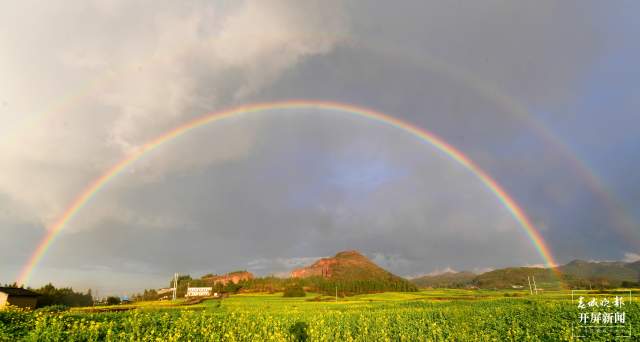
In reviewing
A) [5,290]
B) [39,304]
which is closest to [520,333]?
[5,290]

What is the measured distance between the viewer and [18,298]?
60125 millimetres

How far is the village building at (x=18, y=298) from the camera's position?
57938 millimetres

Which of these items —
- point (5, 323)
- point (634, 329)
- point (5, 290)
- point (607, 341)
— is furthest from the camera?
point (5, 290)

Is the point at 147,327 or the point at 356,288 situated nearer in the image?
the point at 147,327

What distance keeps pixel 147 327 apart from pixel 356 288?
A: 425 ft

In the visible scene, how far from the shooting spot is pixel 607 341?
18.9 metres

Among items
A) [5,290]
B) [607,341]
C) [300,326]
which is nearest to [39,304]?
[5,290]

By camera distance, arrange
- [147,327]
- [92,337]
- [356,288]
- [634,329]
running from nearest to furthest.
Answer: [92,337]
[147,327]
[634,329]
[356,288]

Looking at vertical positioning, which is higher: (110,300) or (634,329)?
(634,329)

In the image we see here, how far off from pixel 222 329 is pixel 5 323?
9414mm

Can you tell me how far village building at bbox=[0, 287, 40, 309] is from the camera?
190ft

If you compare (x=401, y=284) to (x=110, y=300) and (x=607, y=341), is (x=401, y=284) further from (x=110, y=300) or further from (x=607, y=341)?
(x=607, y=341)

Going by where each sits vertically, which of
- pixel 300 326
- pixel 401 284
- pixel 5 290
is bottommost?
pixel 401 284

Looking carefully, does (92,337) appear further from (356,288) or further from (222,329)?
(356,288)
